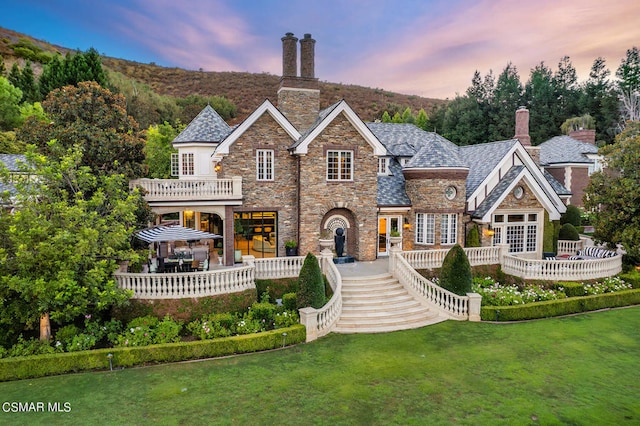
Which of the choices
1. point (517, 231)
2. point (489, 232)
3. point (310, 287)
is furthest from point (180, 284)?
point (517, 231)

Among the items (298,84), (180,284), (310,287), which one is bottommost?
(310,287)

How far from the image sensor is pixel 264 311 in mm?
17000

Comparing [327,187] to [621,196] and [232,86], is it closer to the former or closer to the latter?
[621,196]

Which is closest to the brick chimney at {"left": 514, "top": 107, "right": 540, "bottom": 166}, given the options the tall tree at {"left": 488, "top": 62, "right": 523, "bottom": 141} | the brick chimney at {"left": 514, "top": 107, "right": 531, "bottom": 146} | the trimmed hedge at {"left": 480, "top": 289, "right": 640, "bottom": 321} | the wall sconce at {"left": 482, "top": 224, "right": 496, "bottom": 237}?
the brick chimney at {"left": 514, "top": 107, "right": 531, "bottom": 146}

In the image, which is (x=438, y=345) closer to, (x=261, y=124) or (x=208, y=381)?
(x=208, y=381)

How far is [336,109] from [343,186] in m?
4.52

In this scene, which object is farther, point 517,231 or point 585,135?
point 585,135

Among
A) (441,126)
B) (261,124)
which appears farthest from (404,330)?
(441,126)

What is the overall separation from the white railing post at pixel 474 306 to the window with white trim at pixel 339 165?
9783 mm

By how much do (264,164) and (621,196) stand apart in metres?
21.1

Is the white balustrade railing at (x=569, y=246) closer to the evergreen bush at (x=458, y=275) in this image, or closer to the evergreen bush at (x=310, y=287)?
the evergreen bush at (x=458, y=275)

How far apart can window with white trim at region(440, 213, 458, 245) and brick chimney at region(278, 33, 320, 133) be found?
10889mm

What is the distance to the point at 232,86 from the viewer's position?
427ft

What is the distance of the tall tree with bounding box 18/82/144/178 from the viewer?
738 inches
